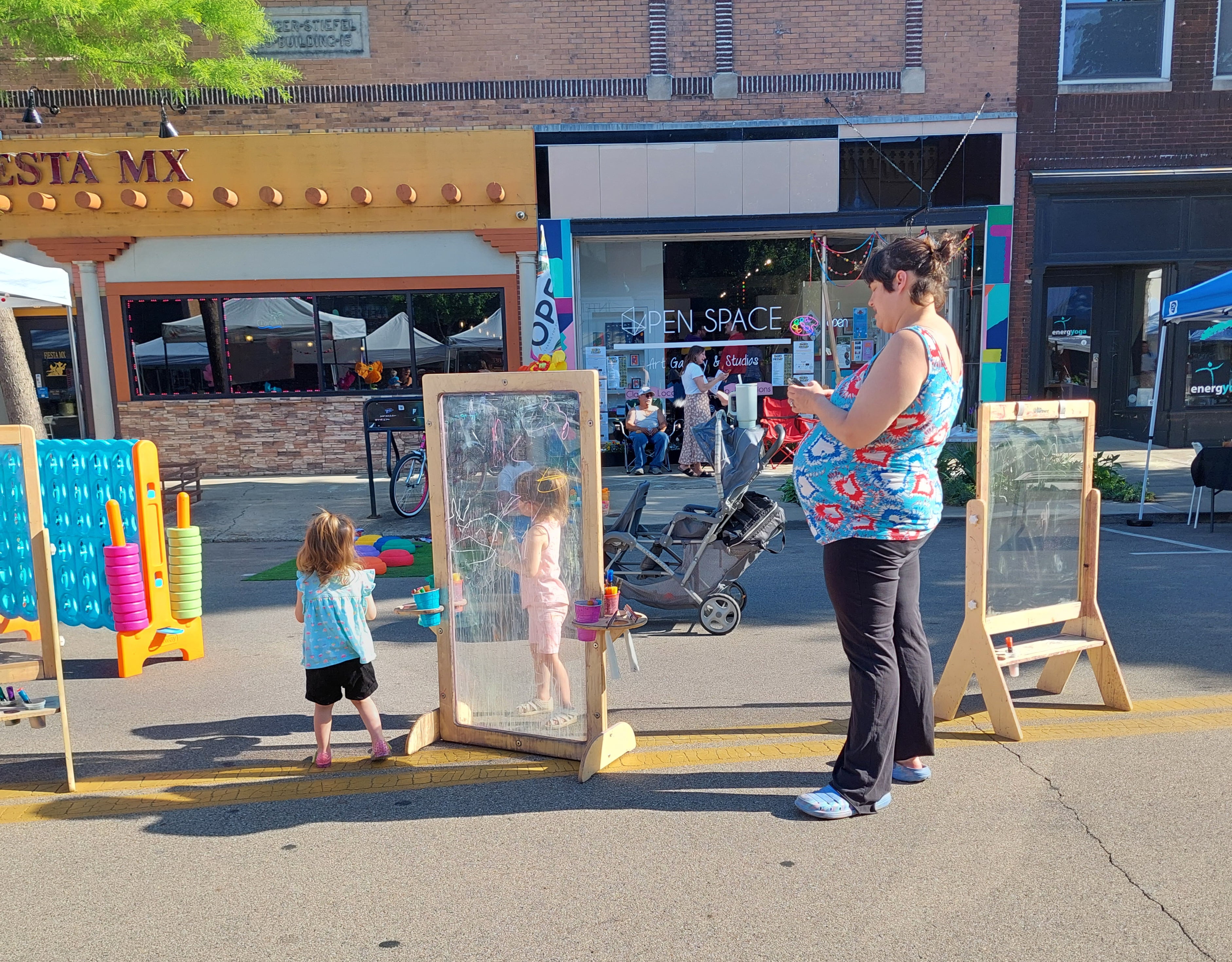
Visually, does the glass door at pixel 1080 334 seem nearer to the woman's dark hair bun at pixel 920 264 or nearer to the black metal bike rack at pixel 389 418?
the black metal bike rack at pixel 389 418

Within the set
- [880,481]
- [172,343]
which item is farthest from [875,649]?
[172,343]

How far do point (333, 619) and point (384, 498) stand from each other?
797 cm

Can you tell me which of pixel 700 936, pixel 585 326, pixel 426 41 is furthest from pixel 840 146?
pixel 700 936

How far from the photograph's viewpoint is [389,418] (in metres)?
10.9

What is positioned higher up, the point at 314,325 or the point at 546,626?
the point at 314,325

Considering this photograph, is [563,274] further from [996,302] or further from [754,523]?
[754,523]

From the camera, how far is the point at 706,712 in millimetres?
4727

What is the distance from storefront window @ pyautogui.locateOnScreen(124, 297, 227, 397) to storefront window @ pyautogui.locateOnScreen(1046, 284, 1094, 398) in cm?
1278

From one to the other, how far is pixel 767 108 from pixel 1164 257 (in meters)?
6.41

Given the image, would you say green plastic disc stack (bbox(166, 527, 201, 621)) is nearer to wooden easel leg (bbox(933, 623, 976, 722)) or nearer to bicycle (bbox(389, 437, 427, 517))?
wooden easel leg (bbox(933, 623, 976, 722))

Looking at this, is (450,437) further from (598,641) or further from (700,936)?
(700,936)

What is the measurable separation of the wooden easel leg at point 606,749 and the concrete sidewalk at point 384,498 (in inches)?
188

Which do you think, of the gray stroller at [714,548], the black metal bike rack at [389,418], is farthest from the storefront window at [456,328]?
the gray stroller at [714,548]

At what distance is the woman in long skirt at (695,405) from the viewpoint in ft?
A: 42.9
